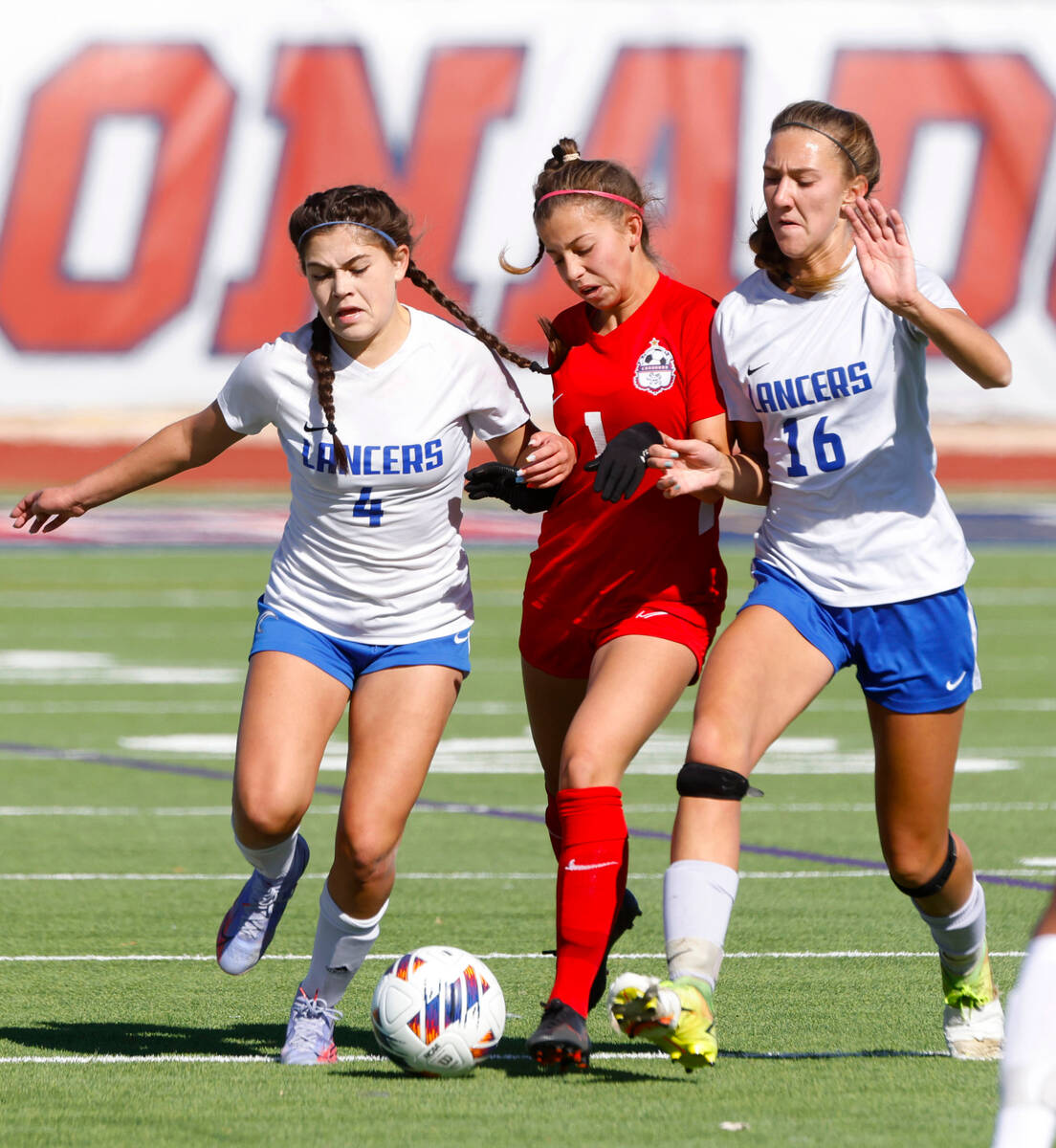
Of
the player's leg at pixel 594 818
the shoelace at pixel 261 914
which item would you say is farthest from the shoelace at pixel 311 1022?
the player's leg at pixel 594 818

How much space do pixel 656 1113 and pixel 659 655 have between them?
1.24 m

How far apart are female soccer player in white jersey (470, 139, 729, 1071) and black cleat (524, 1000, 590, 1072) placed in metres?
0.24

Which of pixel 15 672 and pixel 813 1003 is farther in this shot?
pixel 15 672

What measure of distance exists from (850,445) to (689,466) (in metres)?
0.42

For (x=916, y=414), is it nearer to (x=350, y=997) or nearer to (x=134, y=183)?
(x=350, y=997)

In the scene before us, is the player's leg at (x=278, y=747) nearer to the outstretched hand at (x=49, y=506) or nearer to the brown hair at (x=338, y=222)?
the brown hair at (x=338, y=222)

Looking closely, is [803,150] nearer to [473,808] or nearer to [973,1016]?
[973,1016]

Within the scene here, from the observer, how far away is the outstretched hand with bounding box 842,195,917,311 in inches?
204

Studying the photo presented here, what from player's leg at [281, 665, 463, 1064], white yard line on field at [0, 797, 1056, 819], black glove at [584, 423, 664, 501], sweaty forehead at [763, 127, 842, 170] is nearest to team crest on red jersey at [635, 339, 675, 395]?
black glove at [584, 423, 664, 501]

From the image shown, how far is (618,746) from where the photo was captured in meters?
5.41

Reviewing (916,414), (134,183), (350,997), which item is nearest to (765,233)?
(916,414)

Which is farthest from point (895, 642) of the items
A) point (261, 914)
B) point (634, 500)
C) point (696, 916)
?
point (261, 914)

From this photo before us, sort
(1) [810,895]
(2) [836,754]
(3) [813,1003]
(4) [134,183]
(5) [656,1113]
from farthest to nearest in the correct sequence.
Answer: (4) [134,183], (2) [836,754], (1) [810,895], (3) [813,1003], (5) [656,1113]

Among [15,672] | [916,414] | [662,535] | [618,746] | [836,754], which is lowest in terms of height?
[15,672]
